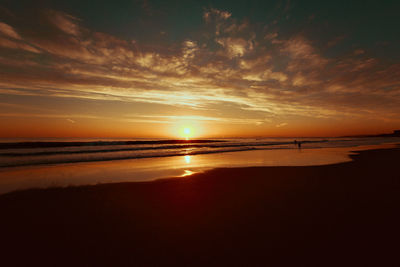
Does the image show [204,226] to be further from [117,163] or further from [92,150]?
[92,150]

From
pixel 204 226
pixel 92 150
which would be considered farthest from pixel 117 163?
pixel 92 150

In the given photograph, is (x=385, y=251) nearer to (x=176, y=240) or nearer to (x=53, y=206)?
(x=176, y=240)

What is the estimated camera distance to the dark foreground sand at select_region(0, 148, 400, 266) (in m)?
3.65

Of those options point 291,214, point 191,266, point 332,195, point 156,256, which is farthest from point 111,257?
point 332,195

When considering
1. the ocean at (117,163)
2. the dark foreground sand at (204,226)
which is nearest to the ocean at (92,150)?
the ocean at (117,163)

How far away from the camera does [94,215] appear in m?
5.59

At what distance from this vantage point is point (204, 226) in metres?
4.86

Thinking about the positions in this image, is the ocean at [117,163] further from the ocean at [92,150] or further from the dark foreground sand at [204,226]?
the dark foreground sand at [204,226]

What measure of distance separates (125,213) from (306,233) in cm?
484

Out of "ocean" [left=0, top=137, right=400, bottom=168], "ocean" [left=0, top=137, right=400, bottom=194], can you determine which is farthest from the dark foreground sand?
"ocean" [left=0, top=137, right=400, bottom=168]

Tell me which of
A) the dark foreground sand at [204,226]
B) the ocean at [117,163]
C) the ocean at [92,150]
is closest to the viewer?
the dark foreground sand at [204,226]

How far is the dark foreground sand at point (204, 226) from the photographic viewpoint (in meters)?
3.65

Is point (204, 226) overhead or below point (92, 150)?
below

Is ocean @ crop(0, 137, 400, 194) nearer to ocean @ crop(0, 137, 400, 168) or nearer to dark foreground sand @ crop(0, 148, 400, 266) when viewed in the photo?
ocean @ crop(0, 137, 400, 168)
